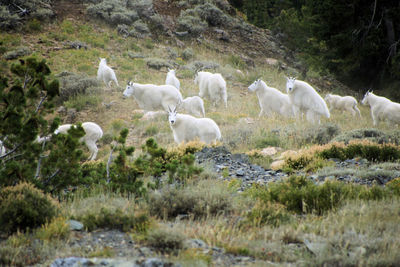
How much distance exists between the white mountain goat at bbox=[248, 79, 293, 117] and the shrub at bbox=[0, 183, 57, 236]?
11041 millimetres

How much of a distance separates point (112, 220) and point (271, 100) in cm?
1150

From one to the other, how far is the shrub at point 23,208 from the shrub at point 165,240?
4.31 ft

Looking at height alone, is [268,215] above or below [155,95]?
above

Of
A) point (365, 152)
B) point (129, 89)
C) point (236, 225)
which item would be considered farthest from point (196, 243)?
point (129, 89)

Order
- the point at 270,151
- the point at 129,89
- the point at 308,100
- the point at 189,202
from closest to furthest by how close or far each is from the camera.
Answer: the point at 189,202
the point at 270,151
the point at 308,100
the point at 129,89

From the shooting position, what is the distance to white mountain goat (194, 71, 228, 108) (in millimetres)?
16062

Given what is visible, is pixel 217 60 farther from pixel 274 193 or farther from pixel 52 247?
pixel 52 247

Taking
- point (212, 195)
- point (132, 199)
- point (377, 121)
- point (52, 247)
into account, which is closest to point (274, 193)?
point (212, 195)

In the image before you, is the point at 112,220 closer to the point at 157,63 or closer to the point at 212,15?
A: the point at 157,63

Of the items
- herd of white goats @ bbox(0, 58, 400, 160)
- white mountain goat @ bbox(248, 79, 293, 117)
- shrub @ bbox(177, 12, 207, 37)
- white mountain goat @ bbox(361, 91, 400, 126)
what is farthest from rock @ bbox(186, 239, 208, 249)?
shrub @ bbox(177, 12, 207, 37)

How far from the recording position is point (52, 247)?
3.60 metres

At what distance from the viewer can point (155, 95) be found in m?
13.6

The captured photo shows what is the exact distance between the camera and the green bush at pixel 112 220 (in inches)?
167

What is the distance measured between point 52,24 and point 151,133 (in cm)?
1528
